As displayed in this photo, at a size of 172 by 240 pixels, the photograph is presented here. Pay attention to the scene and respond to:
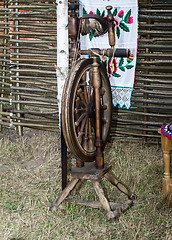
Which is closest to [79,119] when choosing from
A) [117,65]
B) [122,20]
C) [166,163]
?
[166,163]

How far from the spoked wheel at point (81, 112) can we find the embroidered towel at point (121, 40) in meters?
1.09

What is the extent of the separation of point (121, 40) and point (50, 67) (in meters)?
1.17

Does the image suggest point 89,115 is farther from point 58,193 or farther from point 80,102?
point 58,193

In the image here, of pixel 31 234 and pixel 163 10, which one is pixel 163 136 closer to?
pixel 31 234

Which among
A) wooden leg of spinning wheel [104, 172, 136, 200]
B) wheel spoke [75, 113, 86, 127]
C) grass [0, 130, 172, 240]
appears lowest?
grass [0, 130, 172, 240]

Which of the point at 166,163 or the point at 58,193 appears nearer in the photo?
the point at 166,163

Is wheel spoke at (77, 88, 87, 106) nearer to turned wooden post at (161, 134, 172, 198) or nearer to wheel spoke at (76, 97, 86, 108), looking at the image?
wheel spoke at (76, 97, 86, 108)

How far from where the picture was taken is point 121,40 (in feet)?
12.5

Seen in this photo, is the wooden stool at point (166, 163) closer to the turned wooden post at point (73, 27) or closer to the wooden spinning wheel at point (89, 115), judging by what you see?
the wooden spinning wheel at point (89, 115)

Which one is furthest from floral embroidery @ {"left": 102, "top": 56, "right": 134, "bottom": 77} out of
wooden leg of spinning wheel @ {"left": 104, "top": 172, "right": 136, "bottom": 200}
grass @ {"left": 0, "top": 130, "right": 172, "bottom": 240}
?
wooden leg of spinning wheel @ {"left": 104, "top": 172, "right": 136, "bottom": 200}

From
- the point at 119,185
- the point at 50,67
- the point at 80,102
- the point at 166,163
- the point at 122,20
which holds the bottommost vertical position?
the point at 119,185

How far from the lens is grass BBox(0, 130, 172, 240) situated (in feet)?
8.43

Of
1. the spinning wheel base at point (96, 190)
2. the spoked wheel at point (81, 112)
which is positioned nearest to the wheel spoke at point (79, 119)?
the spoked wheel at point (81, 112)

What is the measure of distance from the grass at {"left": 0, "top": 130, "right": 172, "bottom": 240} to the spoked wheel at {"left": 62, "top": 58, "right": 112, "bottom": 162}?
0.53m
